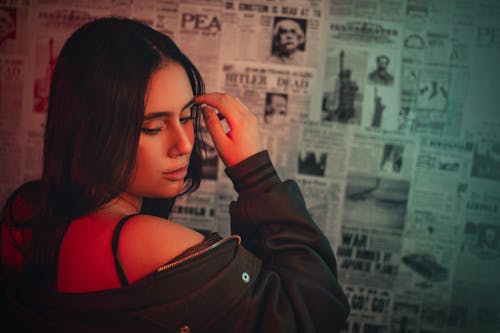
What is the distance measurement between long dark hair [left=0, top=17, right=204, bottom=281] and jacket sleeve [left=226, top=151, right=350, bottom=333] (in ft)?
0.56

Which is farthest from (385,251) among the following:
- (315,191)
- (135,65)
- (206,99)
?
(135,65)

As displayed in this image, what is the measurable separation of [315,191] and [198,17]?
0.54 metres

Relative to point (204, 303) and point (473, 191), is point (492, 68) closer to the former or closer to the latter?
point (473, 191)

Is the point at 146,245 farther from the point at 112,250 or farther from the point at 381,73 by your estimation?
the point at 381,73

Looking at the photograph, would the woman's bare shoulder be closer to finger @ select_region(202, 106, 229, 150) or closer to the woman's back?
the woman's back

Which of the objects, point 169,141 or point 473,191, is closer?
point 169,141

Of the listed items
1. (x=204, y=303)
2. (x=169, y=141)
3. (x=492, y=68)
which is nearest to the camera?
(x=204, y=303)

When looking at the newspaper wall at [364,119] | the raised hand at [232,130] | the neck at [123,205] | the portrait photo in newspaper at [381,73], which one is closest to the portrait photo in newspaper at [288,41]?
the newspaper wall at [364,119]

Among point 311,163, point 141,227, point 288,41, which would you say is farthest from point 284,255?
point 288,41

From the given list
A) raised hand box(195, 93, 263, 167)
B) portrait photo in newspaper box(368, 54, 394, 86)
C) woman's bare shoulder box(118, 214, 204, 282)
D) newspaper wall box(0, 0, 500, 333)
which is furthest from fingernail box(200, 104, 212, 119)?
portrait photo in newspaper box(368, 54, 394, 86)

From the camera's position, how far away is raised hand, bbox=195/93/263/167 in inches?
21.0

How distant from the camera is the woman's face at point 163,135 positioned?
18.9 inches

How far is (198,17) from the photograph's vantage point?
0.87m

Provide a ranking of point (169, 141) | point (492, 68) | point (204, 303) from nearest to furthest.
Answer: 1. point (204, 303)
2. point (169, 141)
3. point (492, 68)
